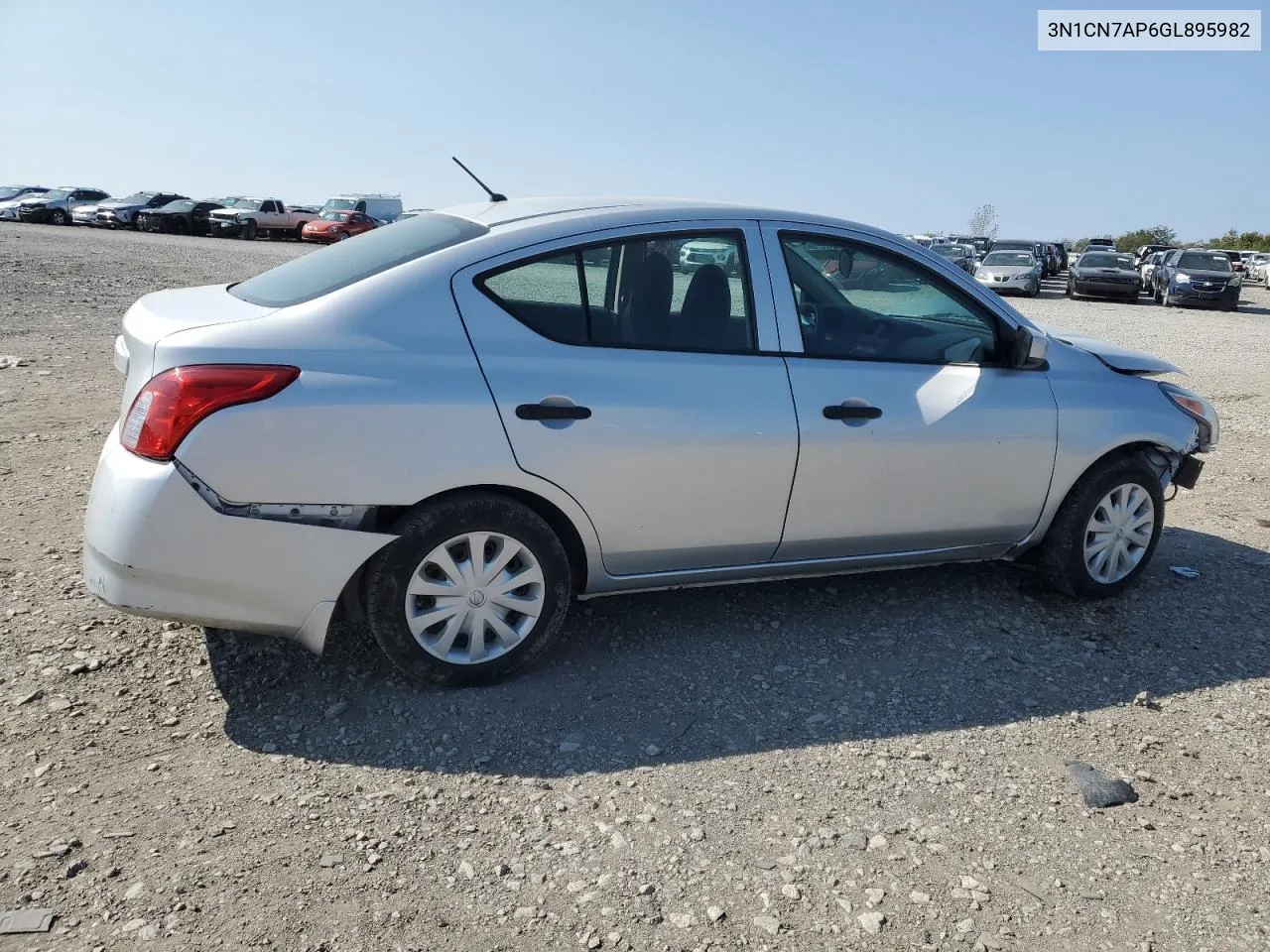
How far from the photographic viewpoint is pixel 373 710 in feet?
11.9

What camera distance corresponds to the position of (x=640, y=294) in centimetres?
394

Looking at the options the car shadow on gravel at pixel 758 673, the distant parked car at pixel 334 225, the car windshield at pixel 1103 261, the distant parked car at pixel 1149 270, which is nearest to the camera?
the car shadow on gravel at pixel 758 673

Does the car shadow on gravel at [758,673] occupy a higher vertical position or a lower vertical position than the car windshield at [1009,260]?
lower

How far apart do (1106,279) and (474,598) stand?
29.7m

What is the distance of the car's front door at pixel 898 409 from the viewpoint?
13.5 feet

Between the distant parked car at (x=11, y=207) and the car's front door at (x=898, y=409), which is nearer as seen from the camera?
the car's front door at (x=898, y=409)

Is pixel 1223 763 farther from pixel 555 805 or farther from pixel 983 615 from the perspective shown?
pixel 555 805

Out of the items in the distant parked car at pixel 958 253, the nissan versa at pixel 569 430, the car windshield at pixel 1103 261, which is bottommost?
the nissan versa at pixel 569 430

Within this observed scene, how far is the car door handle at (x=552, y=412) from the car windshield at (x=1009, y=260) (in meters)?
28.5

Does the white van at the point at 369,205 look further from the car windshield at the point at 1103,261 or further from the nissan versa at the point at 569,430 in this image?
the nissan versa at the point at 569,430

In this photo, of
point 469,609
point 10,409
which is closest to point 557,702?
point 469,609

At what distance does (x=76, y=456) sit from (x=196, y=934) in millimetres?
4797

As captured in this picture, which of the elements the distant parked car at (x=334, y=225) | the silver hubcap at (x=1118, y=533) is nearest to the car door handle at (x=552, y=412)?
the silver hubcap at (x=1118, y=533)

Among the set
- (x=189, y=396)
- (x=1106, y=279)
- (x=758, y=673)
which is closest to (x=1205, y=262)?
(x=1106, y=279)
